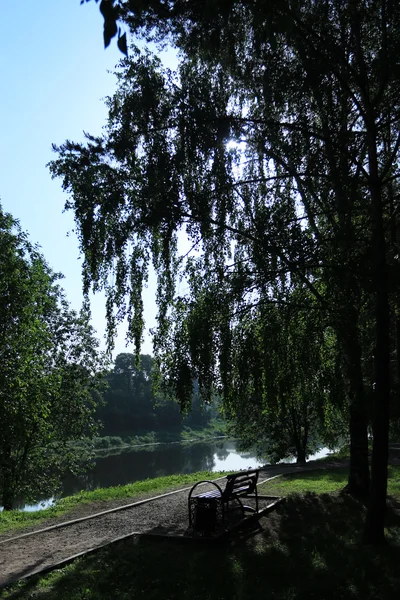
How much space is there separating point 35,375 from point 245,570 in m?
11.3

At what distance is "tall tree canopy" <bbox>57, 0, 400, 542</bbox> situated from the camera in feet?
25.3

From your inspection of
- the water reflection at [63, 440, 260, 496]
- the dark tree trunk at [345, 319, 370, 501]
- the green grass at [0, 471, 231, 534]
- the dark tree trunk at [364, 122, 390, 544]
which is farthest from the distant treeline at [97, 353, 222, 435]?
the dark tree trunk at [364, 122, 390, 544]

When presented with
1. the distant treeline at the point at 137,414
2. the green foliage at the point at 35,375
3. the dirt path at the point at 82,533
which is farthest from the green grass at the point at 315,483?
the distant treeline at the point at 137,414

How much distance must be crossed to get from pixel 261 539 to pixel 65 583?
291 centimetres

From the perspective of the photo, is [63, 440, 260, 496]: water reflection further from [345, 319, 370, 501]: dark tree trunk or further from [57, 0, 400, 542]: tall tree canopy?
[57, 0, 400, 542]: tall tree canopy

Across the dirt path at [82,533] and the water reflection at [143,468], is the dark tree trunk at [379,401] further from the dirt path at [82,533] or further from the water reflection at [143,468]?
the water reflection at [143,468]

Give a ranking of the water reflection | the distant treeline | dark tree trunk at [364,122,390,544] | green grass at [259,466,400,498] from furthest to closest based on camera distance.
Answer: the distant treeline → the water reflection → green grass at [259,466,400,498] → dark tree trunk at [364,122,390,544]

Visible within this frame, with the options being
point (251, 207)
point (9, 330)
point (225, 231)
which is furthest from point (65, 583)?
point (9, 330)

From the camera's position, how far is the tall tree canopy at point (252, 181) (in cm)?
770

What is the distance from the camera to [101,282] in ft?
32.7

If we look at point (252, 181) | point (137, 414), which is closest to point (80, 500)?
point (252, 181)

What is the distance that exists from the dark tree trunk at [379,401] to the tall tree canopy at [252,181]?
0.07ft

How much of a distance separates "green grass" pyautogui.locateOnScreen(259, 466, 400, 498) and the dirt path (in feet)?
8.13

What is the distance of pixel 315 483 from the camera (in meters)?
12.6
